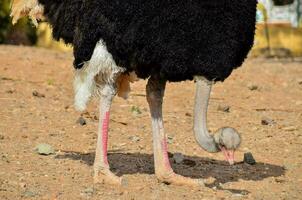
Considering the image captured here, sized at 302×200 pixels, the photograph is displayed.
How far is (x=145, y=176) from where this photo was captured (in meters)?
6.19

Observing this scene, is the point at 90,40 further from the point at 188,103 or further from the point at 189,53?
the point at 188,103

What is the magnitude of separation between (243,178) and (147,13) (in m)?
1.70

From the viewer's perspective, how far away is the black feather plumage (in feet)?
17.8

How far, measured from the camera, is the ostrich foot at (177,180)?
5902mm

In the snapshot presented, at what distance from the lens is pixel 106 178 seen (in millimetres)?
5840

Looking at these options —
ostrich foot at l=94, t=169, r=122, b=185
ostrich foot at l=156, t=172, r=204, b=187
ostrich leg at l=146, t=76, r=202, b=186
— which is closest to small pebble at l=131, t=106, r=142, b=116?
ostrich leg at l=146, t=76, r=202, b=186

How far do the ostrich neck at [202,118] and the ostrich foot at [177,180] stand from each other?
62 cm

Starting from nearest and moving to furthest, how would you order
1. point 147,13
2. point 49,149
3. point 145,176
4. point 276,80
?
point 147,13, point 145,176, point 49,149, point 276,80

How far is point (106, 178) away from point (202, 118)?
2.91ft

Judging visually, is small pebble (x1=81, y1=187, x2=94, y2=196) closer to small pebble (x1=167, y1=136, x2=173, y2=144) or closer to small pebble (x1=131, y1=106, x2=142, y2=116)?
small pebble (x1=167, y1=136, x2=173, y2=144)

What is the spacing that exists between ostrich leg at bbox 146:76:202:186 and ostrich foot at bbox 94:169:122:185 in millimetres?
336

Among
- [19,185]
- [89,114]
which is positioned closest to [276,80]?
[89,114]

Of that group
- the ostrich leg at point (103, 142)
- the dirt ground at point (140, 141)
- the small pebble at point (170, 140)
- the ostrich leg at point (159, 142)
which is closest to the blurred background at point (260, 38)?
the dirt ground at point (140, 141)

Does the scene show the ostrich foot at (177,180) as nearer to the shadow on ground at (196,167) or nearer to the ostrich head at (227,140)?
the shadow on ground at (196,167)
